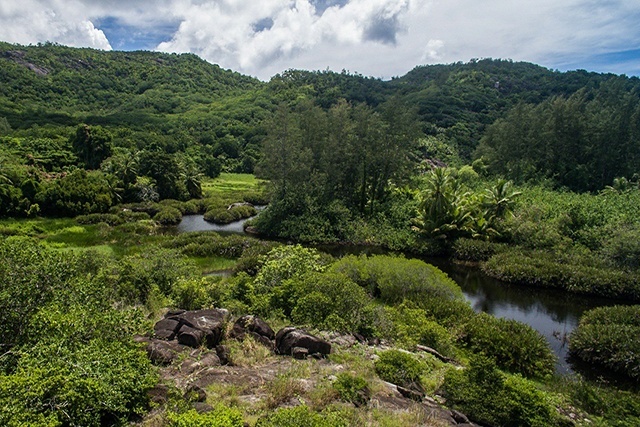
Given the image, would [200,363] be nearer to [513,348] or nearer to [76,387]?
[76,387]

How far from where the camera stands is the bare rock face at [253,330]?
1168cm

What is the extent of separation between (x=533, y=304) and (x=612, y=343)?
25.5 ft

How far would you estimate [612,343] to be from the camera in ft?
54.2

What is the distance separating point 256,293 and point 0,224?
32828 mm

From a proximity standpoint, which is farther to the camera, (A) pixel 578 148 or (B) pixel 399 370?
(A) pixel 578 148

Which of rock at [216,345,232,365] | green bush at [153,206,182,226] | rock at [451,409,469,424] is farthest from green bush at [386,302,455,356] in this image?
green bush at [153,206,182,226]

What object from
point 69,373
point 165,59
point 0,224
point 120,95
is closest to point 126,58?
point 165,59

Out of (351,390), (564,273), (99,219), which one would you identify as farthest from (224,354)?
(99,219)

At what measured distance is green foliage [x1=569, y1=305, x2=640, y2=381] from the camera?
1589 centimetres

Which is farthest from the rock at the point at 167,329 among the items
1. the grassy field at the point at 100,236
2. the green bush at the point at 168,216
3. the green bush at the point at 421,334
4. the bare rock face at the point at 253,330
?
the green bush at the point at 168,216

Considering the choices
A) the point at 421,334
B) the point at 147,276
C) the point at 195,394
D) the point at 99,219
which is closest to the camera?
the point at 195,394

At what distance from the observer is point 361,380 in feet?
30.1

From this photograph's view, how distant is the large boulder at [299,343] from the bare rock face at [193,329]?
1773 millimetres

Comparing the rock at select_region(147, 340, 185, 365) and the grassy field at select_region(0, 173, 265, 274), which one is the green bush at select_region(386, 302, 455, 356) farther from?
the grassy field at select_region(0, 173, 265, 274)
